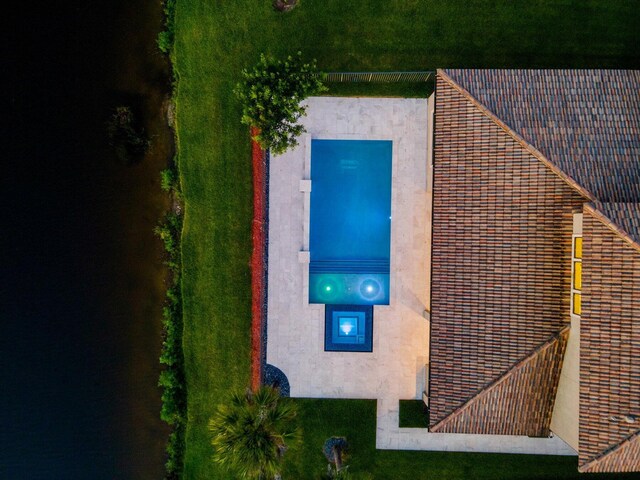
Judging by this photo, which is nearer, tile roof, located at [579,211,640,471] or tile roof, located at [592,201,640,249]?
tile roof, located at [592,201,640,249]

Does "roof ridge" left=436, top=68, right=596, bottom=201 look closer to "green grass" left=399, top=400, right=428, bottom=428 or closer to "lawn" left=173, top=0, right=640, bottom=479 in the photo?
"lawn" left=173, top=0, right=640, bottom=479

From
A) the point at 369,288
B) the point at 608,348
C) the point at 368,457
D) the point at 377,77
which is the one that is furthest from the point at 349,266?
the point at 608,348

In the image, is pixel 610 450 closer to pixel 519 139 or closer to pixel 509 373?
pixel 509 373

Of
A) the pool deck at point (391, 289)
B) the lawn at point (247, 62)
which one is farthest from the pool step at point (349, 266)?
the lawn at point (247, 62)

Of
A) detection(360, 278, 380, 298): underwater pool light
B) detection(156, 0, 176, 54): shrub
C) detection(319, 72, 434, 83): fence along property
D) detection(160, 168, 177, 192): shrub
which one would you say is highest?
detection(156, 0, 176, 54): shrub

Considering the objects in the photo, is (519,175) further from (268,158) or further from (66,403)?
(66,403)

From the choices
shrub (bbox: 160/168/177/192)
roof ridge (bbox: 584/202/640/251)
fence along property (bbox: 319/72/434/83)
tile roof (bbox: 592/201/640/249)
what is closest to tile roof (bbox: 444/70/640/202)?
tile roof (bbox: 592/201/640/249)
